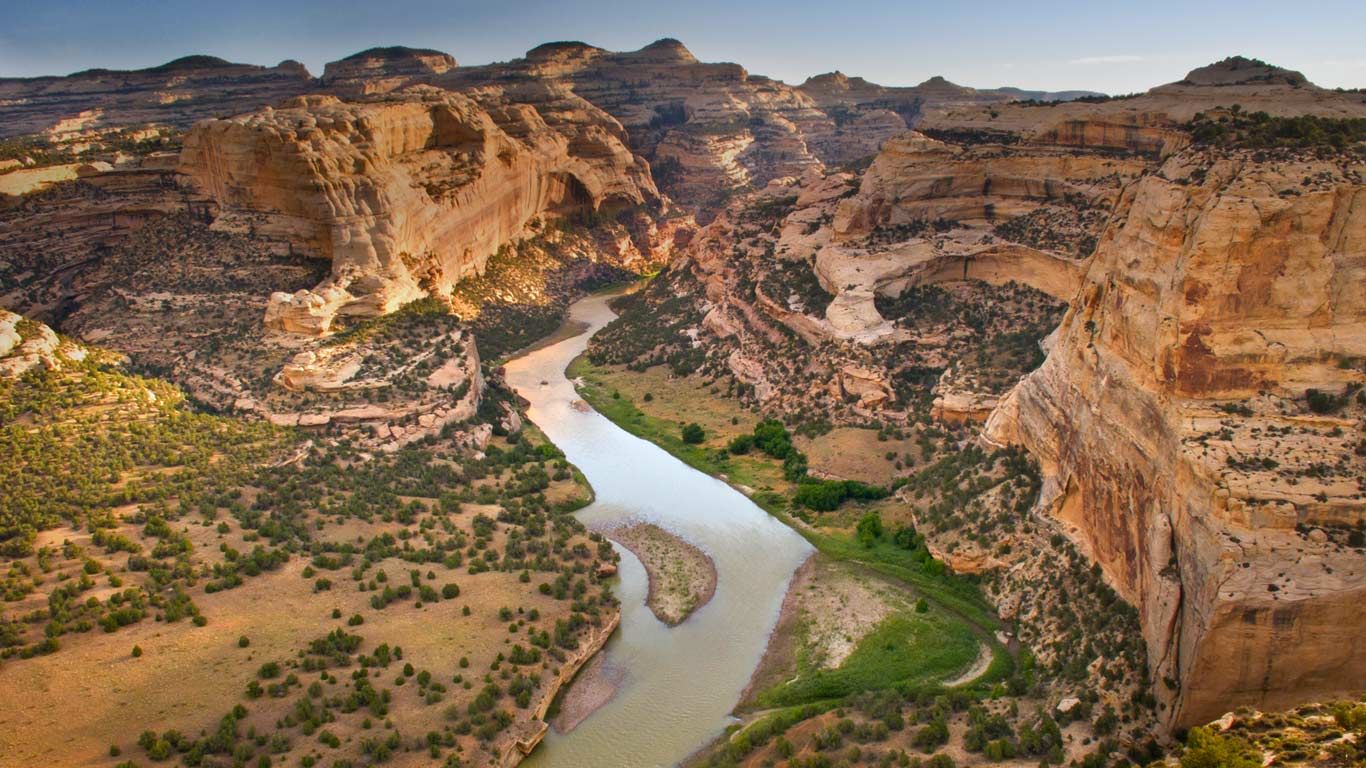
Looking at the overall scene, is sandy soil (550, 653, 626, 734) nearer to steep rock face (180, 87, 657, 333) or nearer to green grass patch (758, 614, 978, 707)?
green grass patch (758, 614, 978, 707)

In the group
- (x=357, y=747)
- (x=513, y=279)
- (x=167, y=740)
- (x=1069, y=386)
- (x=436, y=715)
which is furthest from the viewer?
(x=513, y=279)

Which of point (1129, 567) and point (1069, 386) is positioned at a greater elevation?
point (1069, 386)

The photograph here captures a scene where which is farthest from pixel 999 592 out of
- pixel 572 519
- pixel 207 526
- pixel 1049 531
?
pixel 207 526

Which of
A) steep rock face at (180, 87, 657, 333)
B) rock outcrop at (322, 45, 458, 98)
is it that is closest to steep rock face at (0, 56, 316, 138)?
rock outcrop at (322, 45, 458, 98)

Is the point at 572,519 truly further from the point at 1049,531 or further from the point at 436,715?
the point at 1049,531

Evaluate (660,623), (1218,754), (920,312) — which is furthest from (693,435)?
(1218,754)

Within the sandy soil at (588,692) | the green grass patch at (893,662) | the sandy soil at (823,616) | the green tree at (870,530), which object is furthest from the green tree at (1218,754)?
the green tree at (870,530)

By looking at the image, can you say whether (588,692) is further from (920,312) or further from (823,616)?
(920,312)
